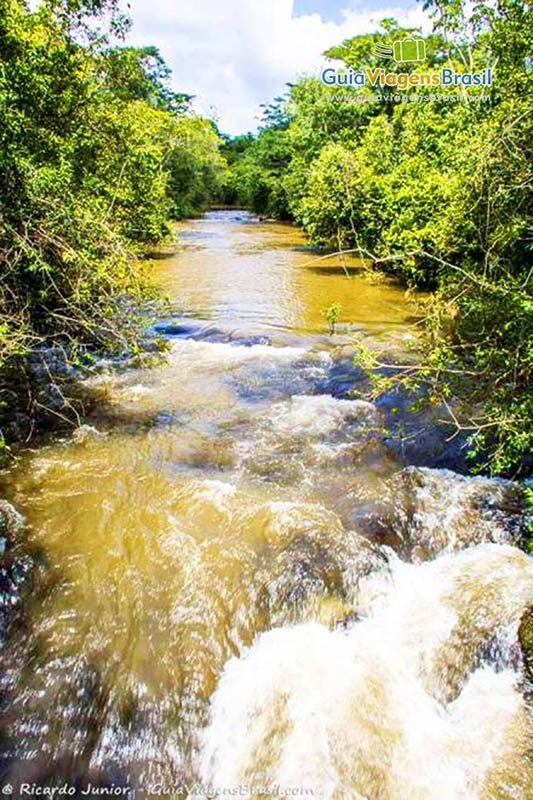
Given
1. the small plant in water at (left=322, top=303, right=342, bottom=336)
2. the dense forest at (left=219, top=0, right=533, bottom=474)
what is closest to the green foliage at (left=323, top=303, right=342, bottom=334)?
the small plant in water at (left=322, top=303, right=342, bottom=336)

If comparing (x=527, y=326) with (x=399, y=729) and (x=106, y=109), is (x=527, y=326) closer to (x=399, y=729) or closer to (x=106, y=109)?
(x=399, y=729)

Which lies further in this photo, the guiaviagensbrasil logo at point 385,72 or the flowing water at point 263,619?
the guiaviagensbrasil logo at point 385,72

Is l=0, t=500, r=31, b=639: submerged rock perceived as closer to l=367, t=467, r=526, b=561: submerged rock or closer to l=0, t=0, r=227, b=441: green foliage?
l=0, t=0, r=227, b=441: green foliage

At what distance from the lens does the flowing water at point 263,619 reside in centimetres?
312

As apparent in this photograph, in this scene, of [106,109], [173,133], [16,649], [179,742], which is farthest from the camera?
[173,133]

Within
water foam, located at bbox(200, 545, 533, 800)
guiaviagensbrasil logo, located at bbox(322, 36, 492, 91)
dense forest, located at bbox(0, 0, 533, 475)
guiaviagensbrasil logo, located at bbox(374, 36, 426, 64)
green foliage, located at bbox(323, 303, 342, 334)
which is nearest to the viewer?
water foam, located at bbox(200, 545, 533, 800)

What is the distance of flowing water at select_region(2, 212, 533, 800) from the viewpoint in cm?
312

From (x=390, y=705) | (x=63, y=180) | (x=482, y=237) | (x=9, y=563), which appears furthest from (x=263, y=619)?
(x=63, y=180)

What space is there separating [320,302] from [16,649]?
36.9ft

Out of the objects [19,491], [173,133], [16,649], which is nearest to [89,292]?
[19,491]

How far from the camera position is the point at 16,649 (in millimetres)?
3600

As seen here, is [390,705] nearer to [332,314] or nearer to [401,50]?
[332,314]

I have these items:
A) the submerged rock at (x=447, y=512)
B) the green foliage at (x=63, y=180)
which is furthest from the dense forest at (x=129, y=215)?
the submerged rock at (x=447, y=512)

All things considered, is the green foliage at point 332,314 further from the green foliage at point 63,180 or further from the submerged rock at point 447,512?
the submerged rock at point 447,512
